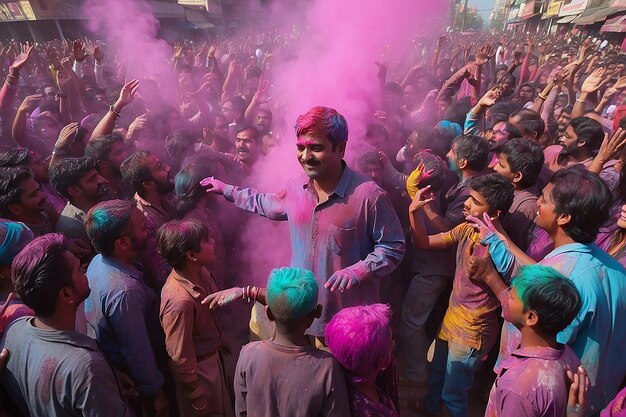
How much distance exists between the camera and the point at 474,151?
333cm

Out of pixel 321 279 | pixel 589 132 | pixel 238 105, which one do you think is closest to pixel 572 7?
pixel 589 132

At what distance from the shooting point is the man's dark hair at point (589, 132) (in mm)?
4070

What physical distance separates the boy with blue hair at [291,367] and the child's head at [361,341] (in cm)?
7

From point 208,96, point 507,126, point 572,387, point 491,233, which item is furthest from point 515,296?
point 208,96

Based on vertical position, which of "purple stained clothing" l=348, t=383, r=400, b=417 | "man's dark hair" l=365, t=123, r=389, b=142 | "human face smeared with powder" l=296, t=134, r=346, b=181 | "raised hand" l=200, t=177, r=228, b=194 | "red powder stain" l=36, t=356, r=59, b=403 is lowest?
"purple stained clothing" l=348, t=383, r=400, b=417

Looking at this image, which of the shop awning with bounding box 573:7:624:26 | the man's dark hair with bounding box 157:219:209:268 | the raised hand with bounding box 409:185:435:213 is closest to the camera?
the man's dark hair with bounding box 157:219:209:268

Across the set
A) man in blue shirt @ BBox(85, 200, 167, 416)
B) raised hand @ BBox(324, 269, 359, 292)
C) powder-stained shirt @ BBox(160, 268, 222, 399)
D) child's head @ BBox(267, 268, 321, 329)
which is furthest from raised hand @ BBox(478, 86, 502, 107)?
man in blue shirt @ BBox(85, 200, 167, 416)

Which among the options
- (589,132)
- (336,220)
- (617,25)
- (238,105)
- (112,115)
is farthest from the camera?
(617,25)

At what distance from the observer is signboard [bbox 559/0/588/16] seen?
31044 millimetres

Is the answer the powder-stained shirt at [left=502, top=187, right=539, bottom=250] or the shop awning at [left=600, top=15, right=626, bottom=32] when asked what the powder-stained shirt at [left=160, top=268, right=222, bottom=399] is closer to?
the powder-stained shirt at [left=502, top=187, right=539, bottom=250]

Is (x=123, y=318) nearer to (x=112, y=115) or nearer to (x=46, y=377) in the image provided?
(x=46, y=377)

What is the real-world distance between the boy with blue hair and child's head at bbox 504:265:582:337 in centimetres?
91

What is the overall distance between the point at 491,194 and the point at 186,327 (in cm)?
223

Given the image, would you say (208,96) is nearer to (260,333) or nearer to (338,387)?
(260,333)
